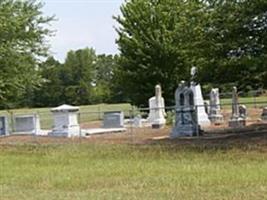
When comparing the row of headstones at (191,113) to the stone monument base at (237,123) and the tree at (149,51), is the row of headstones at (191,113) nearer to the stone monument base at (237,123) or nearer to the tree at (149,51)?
the stone monument base at (237,123)

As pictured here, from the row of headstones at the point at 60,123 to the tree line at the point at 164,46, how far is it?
1452 millimetres

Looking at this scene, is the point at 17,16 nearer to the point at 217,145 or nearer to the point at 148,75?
the point at 217,145

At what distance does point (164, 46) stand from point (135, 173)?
31.8 m

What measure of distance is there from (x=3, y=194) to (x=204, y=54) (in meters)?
12.9

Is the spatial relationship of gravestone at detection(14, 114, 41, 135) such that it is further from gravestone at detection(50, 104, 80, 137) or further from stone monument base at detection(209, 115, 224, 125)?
stone monument base at detection(209, 115, 224, 125)

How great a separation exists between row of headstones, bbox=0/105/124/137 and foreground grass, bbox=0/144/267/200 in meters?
11.5

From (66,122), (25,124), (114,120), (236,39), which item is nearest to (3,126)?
(25,124)

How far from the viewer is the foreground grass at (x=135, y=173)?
1109 centimetres

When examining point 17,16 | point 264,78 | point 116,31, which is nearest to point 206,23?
point 264,78

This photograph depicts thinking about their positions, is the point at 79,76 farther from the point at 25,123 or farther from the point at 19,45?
the point at 19,45

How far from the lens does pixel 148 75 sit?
4703 centimetres

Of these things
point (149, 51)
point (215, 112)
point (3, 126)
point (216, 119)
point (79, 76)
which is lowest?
point (216, 119)

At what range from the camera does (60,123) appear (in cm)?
3438

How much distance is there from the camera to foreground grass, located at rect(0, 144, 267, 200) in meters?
11.1
